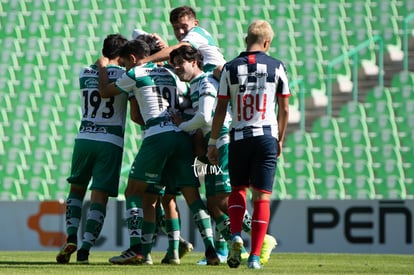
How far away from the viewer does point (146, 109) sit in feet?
26.5

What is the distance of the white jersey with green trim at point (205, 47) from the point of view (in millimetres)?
8391

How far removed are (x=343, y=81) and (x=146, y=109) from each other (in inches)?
338

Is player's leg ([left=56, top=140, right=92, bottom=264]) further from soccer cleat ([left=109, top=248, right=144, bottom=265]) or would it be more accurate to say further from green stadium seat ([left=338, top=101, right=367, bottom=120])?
green stadium seat ([left=338, top=101, right=367, bottom=120])

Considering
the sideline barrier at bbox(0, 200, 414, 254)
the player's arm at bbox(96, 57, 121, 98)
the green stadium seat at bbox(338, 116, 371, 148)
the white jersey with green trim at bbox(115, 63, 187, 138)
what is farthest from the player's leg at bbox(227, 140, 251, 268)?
the green stadium seat at bbox(338, 116, 371, 148)

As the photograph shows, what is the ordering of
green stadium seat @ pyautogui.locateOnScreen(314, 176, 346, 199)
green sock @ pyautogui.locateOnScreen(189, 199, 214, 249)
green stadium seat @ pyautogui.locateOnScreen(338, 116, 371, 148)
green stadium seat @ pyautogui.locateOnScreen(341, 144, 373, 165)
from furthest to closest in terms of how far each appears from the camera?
1. green stadium seat @ pyautogui.locateOnScreen(338, 116, 371, 148)
2. green stadium seat @ pyautogui.locateOnScreen(341, 144, 373, 165)
3. green stadium seat @ pyautogui.locateOnScreen(314, 176, 346, 199)
4. green sock @ pyautogui.locateOnScreen(189, 199, 214, 249)

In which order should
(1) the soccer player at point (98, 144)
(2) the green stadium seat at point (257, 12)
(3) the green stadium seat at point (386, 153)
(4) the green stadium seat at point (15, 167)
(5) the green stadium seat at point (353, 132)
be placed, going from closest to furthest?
1. (1) the soccer player at point (98, 144)
2. (3) the green stadium seat at point (386, 153)
3. (5) the green stadium seat at point (353, 132)
4. (4) the green stadium seat at point (15, 167)
5. (2) the green stadium seat at point (257, 12)

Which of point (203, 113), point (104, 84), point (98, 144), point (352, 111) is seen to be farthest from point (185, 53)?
point (352, 111)

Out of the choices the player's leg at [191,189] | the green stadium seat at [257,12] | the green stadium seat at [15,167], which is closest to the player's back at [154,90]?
the player's leg at [191,189]

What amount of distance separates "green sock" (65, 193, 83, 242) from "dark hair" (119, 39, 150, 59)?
1.27m

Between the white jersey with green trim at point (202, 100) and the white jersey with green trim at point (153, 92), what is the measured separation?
0.52ft

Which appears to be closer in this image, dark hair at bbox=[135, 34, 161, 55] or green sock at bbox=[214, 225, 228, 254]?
green sock at bbox=[214, 225, 228, 254]

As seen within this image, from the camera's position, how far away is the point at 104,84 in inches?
324

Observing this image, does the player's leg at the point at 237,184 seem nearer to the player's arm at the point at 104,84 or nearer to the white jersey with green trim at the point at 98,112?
the player's arm at the point at 104,84

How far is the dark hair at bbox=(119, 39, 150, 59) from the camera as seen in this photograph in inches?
320
